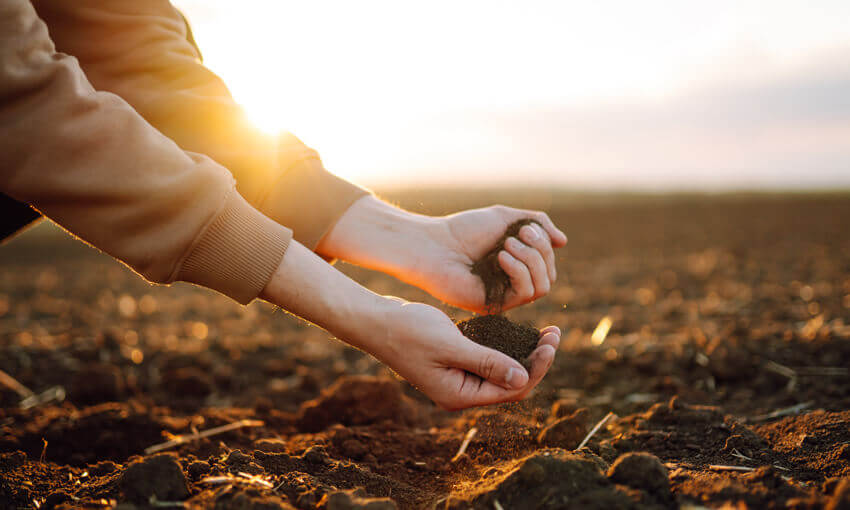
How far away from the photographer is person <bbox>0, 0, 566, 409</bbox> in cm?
151

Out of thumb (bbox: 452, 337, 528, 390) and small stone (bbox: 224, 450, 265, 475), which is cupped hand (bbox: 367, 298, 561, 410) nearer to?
thumb (bbox: 452, 337, 528, 390)

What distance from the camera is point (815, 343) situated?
3139 mm

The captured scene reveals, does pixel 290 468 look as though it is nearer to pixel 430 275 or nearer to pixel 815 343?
pixel 430 275

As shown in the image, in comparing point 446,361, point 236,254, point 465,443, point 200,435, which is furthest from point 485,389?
point 200,435

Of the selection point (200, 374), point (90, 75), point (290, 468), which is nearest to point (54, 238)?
point (200, 374)

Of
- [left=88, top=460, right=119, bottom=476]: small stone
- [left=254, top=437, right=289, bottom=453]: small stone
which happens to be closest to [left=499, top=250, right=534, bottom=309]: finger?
[left=254, top=437, right=289, bottom=453]: small stone

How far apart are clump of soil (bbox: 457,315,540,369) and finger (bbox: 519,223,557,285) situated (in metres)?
0.30

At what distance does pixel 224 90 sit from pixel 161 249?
1064 millimetres

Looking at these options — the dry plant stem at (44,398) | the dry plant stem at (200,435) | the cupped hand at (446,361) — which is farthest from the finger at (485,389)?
the dry plant stem at (44,398)

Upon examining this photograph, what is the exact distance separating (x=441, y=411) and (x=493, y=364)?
1.18m

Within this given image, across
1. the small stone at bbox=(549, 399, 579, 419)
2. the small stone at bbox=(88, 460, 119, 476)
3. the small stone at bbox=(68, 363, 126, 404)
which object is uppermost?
the small stone at bbox=(549, 399, 579, 419)

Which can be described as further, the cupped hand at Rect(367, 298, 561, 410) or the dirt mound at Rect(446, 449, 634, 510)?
the cupped hand at Rect(367, 298, 561, 410)

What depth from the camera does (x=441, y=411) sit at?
2928 mm

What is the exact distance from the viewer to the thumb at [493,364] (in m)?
1.83
